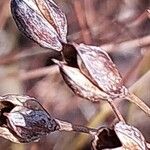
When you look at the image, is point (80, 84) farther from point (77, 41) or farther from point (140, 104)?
point (77, 41)

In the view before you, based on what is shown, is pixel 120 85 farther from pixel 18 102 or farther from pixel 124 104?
pixel 124 104

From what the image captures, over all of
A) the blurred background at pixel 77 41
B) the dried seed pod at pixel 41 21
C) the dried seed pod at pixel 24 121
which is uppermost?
the dried seed pod at pixel 41 21

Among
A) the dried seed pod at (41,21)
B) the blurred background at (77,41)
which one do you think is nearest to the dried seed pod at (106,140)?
the dried seed pod at (41,21)

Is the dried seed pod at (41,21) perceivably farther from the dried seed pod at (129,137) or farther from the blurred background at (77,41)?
the blurred background at (77,41)

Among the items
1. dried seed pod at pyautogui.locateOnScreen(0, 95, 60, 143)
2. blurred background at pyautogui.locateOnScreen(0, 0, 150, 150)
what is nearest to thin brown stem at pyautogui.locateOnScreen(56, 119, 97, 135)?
dried seed pod at pyautogui.locateOnScreen(0, 95, 60, 143)

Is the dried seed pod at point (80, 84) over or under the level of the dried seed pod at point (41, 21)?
under

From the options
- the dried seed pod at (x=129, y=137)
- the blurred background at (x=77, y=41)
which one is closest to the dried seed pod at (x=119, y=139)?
the dried seed pod at (x=129, y=137)

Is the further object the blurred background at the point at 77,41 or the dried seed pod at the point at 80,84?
the blurred background at the point at 77,41
